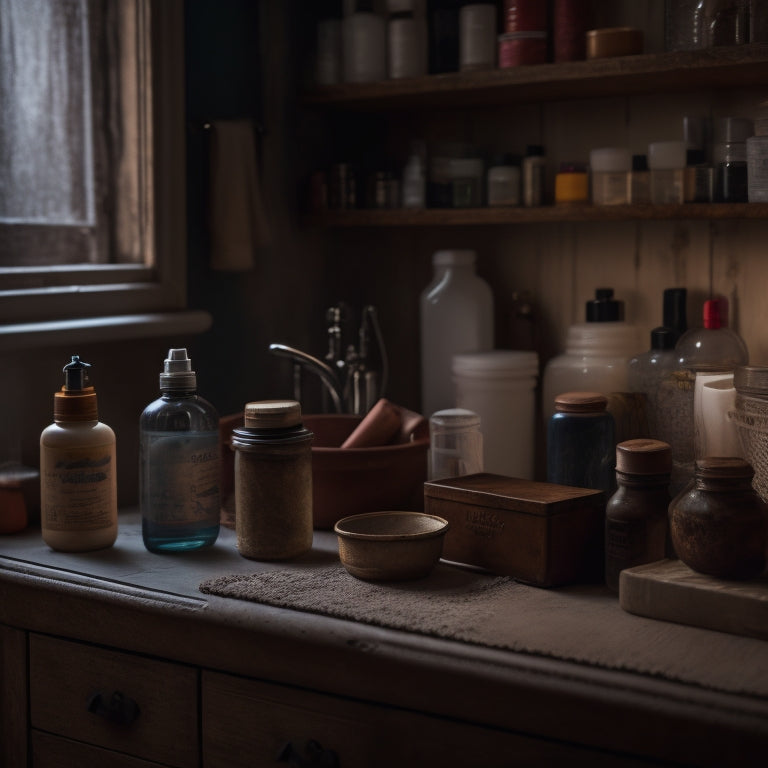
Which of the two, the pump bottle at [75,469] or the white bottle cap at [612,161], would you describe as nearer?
the pump bottle at [75,469]

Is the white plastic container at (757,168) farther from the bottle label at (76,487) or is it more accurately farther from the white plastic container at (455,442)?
the bottle label at (76,487)

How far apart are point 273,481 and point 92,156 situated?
65cm

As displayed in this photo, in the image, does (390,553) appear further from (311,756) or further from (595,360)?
(595,360)

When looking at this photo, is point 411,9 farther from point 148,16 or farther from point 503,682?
point 503,682

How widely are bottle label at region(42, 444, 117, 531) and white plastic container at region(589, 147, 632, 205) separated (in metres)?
0.82

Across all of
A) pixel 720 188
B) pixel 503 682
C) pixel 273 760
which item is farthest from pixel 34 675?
pixel 720 188

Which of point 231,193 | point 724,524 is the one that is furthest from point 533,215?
point 724,524

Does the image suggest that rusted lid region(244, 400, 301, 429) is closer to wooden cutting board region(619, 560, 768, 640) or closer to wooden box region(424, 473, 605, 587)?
wooden box region(424, 473, 605, 587)

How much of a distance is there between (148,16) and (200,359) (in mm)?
515

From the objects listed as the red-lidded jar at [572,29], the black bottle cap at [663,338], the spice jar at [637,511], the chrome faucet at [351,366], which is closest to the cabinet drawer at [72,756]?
the spice jar at [637,511]

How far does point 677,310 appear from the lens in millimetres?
1596

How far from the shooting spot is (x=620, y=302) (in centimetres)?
169

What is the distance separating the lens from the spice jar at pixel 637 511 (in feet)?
3.59

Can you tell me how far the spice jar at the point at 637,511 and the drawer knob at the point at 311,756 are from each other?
0.34m
